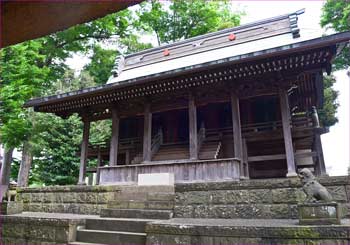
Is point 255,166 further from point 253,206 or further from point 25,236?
point 25,236

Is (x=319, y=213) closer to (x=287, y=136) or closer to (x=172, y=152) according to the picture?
(x=287, y=136)

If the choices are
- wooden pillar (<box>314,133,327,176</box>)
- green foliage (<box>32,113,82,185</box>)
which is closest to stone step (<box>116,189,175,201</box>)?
wooden pillar (<box>314,133,327,176</box>)

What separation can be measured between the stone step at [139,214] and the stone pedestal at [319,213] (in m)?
2.66

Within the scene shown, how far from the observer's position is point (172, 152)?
1036 centimetres

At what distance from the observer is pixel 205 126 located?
11.3 meters

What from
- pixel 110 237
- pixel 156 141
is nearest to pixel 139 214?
pixel 110 237

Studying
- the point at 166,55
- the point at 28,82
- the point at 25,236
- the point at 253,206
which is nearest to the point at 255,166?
the point at 253,206

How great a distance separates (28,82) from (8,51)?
1.56m

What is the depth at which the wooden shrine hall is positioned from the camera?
7.71 meters

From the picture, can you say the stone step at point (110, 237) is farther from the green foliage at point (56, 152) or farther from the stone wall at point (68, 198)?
the green foliage at point (56, 152)

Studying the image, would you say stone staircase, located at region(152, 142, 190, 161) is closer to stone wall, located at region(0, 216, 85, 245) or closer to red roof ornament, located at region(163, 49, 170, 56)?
stone wall, located at region(0, 216, 85, 245)

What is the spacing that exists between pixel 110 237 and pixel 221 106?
751 centimetres

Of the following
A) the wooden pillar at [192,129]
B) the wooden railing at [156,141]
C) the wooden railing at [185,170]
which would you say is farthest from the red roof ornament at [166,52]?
the wooden railing at [185,170]

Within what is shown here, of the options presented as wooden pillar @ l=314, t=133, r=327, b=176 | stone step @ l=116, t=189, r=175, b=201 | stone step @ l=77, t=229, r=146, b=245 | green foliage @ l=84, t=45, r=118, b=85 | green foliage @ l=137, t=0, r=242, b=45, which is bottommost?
stone step @ l=77, t=229, r=146, b=245
